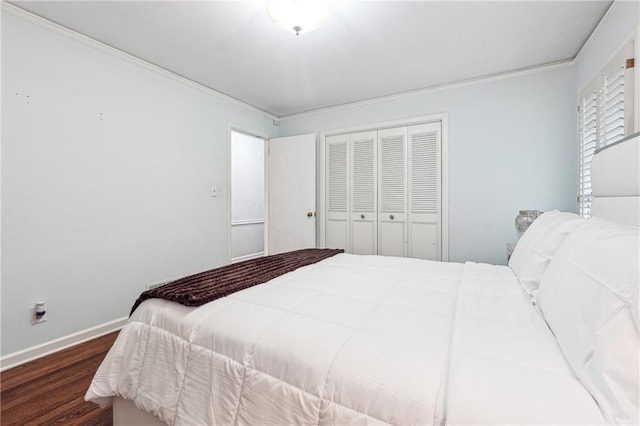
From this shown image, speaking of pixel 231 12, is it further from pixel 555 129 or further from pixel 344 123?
pixel 555 129

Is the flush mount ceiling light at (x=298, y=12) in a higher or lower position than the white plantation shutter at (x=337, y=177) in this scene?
higher

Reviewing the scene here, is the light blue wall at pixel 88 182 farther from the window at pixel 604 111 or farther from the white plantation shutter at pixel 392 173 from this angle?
the window at pixel 604 111

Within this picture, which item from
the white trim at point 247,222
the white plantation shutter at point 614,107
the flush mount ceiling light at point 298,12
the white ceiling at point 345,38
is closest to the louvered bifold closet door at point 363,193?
the white ceiling at point 345,38

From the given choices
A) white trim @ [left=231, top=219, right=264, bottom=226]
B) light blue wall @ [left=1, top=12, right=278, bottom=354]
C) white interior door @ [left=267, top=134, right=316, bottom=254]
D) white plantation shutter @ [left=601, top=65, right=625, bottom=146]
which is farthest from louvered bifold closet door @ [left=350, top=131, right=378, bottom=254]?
white trim @ [left=231, top=219, right=264, bottom=226]

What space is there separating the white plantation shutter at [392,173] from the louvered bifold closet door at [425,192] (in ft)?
0.33

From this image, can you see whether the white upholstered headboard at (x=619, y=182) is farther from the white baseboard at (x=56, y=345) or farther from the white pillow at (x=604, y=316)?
the white baseboard at (x=56, y=345)

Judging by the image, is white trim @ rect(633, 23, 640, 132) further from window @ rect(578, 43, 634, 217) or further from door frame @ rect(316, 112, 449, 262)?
door frame @ rect(316, 112, 449, 262)

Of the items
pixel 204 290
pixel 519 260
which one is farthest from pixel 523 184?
pixel 204 290

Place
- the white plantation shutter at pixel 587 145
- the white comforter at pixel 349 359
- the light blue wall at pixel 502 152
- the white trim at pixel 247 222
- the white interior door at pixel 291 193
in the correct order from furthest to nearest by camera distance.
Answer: the white trim at pixel 247 222 → the white interior door at pixel 291 193 → the light blue wall at pixel 502 152 → the white plantation shutter at pixel 587 145 → the white comforter at pixel 349 359

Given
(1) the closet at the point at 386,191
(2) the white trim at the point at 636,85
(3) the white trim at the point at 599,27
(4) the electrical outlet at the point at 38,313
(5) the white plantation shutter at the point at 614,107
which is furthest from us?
(1) the closet at the point at 386,191

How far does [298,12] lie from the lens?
6.22 ft

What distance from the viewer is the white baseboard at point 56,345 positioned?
1999 mm

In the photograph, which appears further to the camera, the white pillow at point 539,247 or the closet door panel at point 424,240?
the closet door panel at point 424,240

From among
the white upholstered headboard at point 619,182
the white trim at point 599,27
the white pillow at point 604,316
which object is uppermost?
the white trim at point 599,27
